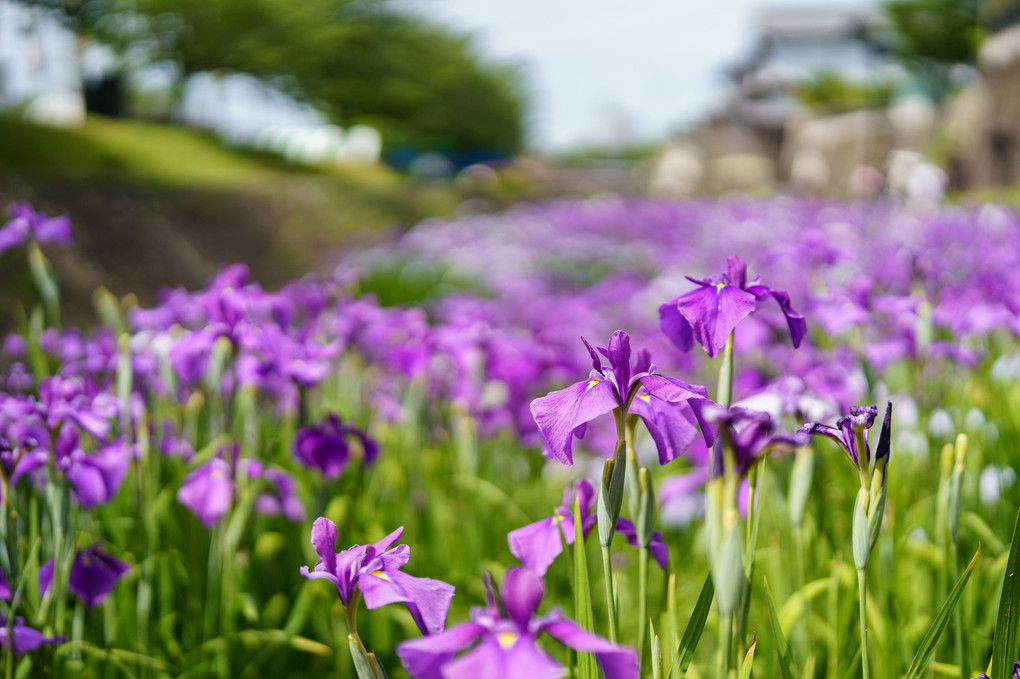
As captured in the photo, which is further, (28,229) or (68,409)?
(28,229)

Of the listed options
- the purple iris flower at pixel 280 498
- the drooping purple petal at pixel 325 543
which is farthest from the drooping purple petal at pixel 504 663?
the purple iris flower at pixel 280 498

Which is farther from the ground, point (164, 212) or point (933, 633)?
point (933, 633)

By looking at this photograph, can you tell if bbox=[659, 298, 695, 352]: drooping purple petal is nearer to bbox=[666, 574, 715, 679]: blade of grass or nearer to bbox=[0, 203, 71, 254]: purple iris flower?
bbox=[666, 574, 715, 679]: blade of grass

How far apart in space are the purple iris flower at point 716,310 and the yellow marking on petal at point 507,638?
58 centimetres

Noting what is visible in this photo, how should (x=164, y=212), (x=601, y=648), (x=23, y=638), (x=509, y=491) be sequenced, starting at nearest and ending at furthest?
(x=601, y=648)
(x=23, y=638)
(x=509, y=491)
(x=164, y=212)

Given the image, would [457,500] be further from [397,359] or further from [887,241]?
[887,241]

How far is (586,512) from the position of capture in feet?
4.45

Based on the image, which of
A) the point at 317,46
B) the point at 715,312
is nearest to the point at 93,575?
the point at 715,312

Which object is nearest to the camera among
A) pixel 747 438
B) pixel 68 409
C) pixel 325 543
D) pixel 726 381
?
pixel 747 438

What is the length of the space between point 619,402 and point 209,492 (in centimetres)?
147

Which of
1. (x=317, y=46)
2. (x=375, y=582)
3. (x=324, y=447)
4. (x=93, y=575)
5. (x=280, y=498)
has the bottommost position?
(x=280, y=498)

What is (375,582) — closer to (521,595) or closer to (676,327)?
(521,595)

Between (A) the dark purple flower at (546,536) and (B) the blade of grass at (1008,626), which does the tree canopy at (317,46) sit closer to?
(A) the dark purple flower at (546,536)

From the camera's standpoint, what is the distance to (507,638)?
2.84 feet
